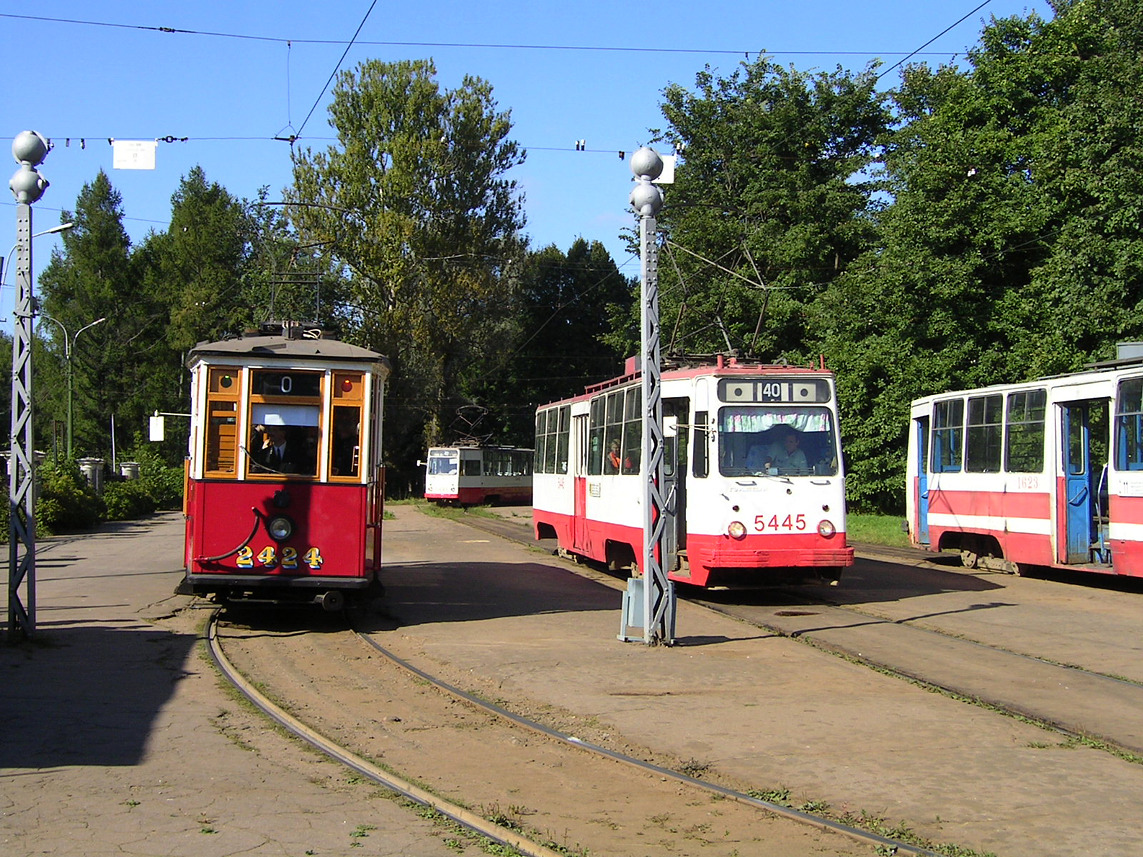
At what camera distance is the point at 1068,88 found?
107 feet

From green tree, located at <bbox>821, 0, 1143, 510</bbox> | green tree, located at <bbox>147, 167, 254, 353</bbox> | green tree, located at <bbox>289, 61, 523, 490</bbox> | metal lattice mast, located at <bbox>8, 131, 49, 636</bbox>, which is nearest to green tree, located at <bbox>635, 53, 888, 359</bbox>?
green tree, located at <bbox>821, 0, 1143, 510</bbox>

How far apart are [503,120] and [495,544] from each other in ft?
104

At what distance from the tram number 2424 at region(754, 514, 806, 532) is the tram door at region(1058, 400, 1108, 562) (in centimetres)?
541

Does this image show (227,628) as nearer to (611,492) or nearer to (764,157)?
(611,492)

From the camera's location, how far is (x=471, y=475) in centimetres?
5578

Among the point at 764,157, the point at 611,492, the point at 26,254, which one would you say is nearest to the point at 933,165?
the point at 764,157

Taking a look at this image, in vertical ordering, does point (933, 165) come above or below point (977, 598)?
above

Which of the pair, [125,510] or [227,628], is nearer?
[227,628]

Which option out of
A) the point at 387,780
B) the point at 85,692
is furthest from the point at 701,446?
the point at 387,780

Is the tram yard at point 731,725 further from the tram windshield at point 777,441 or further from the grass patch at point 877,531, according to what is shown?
the grass patch at point 877,531

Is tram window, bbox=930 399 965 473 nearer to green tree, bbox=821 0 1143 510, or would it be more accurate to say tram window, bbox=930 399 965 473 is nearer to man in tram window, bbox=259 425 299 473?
green tree, bbox=821 0 1143 510

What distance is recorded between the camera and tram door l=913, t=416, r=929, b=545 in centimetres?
2214

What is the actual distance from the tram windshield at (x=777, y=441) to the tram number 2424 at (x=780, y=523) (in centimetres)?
58

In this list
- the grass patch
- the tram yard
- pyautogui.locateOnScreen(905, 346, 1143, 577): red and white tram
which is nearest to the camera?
the tram yard
